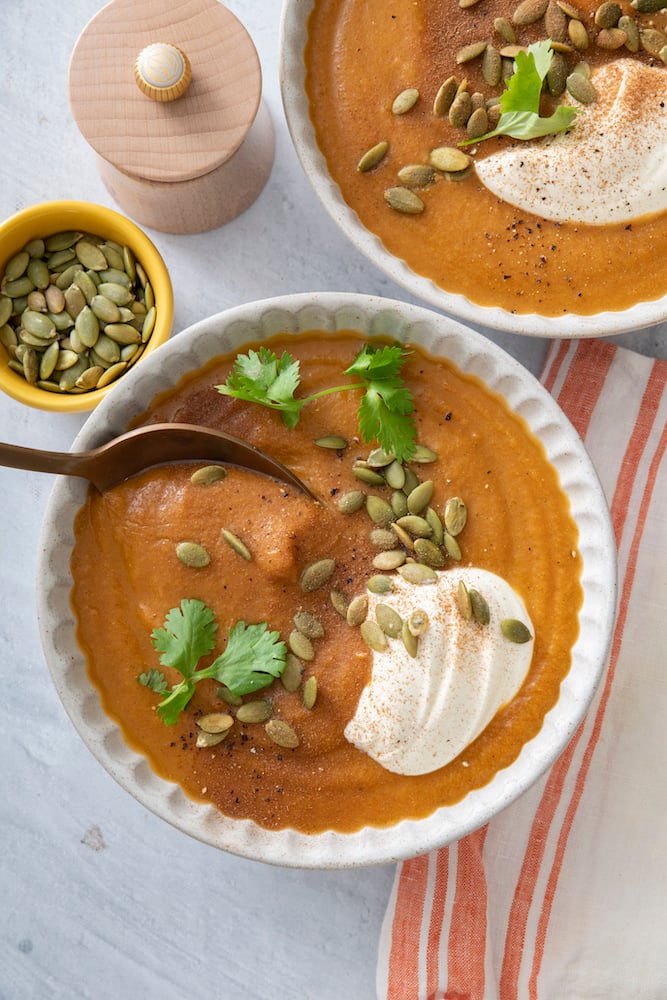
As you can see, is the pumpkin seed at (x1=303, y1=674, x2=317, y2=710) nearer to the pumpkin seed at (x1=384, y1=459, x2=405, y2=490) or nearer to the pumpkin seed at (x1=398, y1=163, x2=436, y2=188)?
the pumpkin seed at (x1=384, y1=459, x2=405, y2=490)

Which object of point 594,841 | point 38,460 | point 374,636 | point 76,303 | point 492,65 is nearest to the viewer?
point 38,460

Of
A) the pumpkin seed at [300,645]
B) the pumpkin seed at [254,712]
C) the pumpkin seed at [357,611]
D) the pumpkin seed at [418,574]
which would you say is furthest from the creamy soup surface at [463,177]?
the pumpkin seed at [254,712]

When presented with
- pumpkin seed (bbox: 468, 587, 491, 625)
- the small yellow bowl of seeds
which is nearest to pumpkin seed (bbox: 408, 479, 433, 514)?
pumpkin seed (bbox: 468, 587, 491, 625)

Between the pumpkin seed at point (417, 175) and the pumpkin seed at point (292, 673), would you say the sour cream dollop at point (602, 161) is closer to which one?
the pumpkin seed at point (417, 175)

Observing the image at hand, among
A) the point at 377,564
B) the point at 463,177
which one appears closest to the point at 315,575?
the point at 377,564

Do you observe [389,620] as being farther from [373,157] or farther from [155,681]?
[373,157]

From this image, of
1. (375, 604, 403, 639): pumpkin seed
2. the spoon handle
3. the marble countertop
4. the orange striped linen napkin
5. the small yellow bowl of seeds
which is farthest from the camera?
the marble countertop
